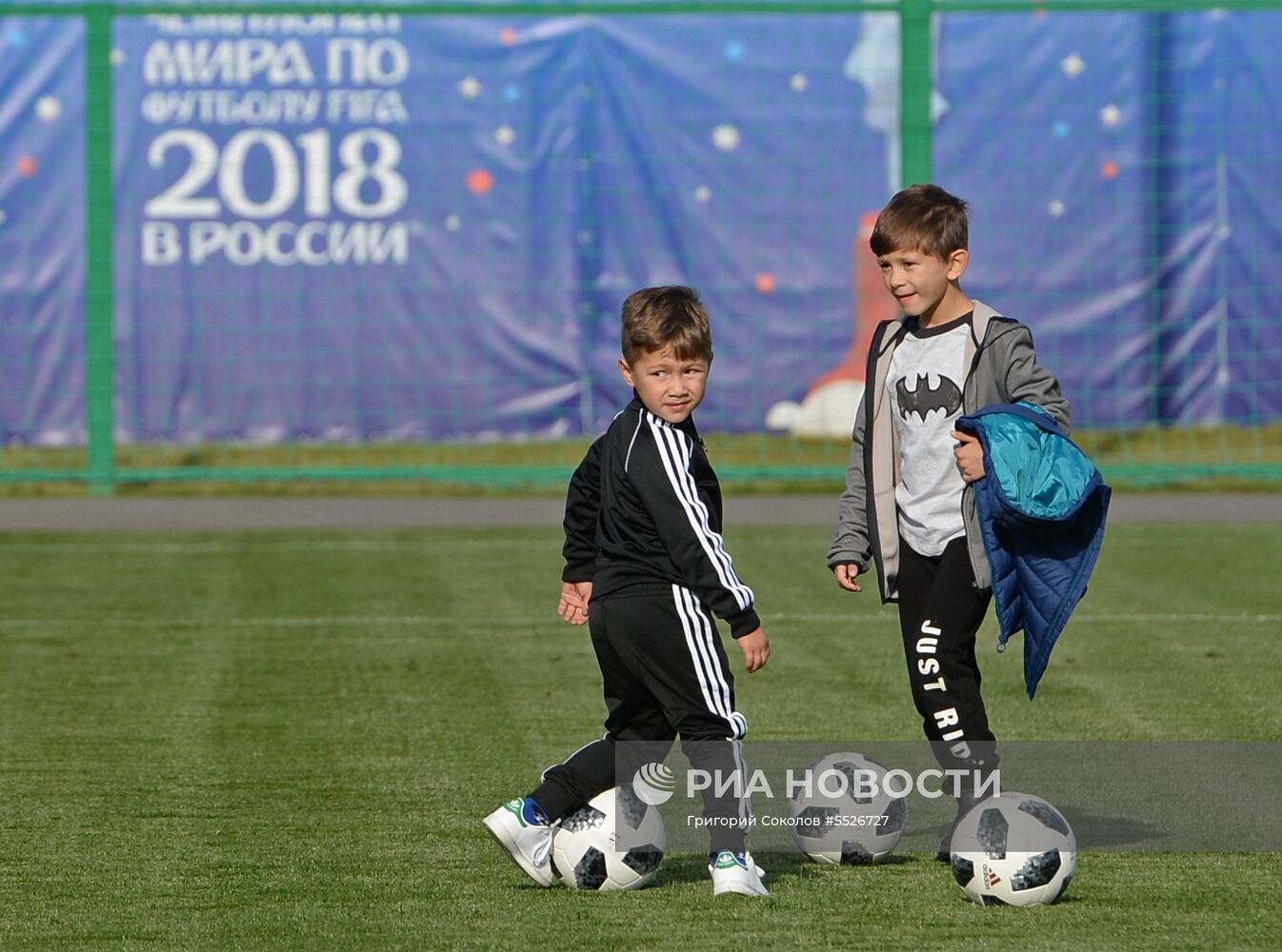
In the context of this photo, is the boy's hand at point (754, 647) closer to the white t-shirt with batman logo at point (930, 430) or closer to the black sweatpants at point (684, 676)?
the black sweatpants at point (684, 676)

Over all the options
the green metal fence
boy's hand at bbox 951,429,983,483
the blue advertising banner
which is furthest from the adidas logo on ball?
the blue advertising banner

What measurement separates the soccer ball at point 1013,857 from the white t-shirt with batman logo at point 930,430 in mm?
709

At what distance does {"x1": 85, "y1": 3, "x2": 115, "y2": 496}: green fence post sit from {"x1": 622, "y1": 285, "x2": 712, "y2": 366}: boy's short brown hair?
9.88 meters

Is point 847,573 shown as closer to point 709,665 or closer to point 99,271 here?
point 709,665

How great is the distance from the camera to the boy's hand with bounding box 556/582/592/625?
4633mm

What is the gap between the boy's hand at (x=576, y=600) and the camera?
4.63m

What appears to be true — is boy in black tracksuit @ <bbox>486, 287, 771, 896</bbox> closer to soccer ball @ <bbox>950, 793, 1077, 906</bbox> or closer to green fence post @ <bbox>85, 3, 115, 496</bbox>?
soccer ball @ <bbox>950, 793, 1077, 906</bbox>

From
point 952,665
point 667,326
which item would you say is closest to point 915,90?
point 952,665

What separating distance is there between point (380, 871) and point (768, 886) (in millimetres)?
839

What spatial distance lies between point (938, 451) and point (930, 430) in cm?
5

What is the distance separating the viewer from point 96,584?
32.9ft

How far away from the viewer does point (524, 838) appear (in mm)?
4480

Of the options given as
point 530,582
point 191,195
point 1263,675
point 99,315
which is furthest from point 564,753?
point 191,195

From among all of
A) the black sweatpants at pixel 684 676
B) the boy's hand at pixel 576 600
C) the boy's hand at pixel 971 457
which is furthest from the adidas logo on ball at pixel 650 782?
the boy's hand at pixel 971 457
